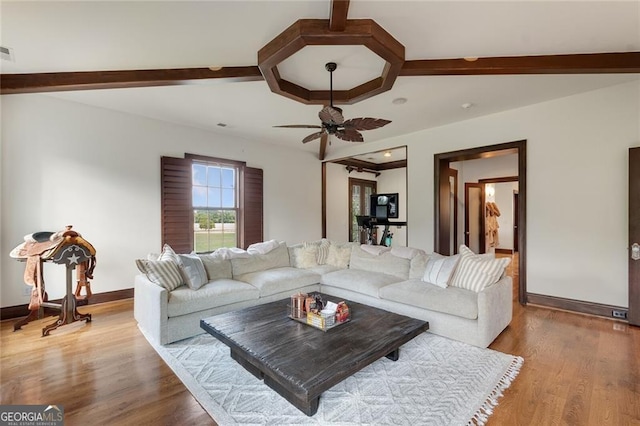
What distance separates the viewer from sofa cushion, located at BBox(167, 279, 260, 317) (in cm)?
278

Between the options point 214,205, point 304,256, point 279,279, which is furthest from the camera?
point 214,205

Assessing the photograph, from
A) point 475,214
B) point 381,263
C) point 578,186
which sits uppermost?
point 578,186

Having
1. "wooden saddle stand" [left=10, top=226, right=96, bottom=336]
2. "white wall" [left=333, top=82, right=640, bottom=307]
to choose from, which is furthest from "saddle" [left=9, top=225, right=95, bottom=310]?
"white wall" [left=333, top=82, right=640, bottom=307]

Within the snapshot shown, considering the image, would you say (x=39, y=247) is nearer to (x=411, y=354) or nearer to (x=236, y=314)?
(x=236, y=314)

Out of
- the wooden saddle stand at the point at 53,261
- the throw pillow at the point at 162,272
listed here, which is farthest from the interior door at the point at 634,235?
the wooden saddle stand at the point at 53,261

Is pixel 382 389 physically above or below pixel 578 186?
below

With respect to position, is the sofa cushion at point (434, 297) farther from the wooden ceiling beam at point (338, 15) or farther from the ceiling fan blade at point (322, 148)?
the ceiling fan blade at point (322, 148)

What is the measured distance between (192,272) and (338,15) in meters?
2.80

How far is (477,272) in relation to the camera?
Result: 2943 mm

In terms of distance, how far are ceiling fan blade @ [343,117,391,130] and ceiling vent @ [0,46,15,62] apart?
3.16 metres

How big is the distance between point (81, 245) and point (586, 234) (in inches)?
246

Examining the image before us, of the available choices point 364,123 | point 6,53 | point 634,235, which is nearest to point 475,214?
point 634,235

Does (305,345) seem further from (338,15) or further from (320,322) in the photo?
(338,15)

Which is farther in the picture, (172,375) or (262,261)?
(262,261)
